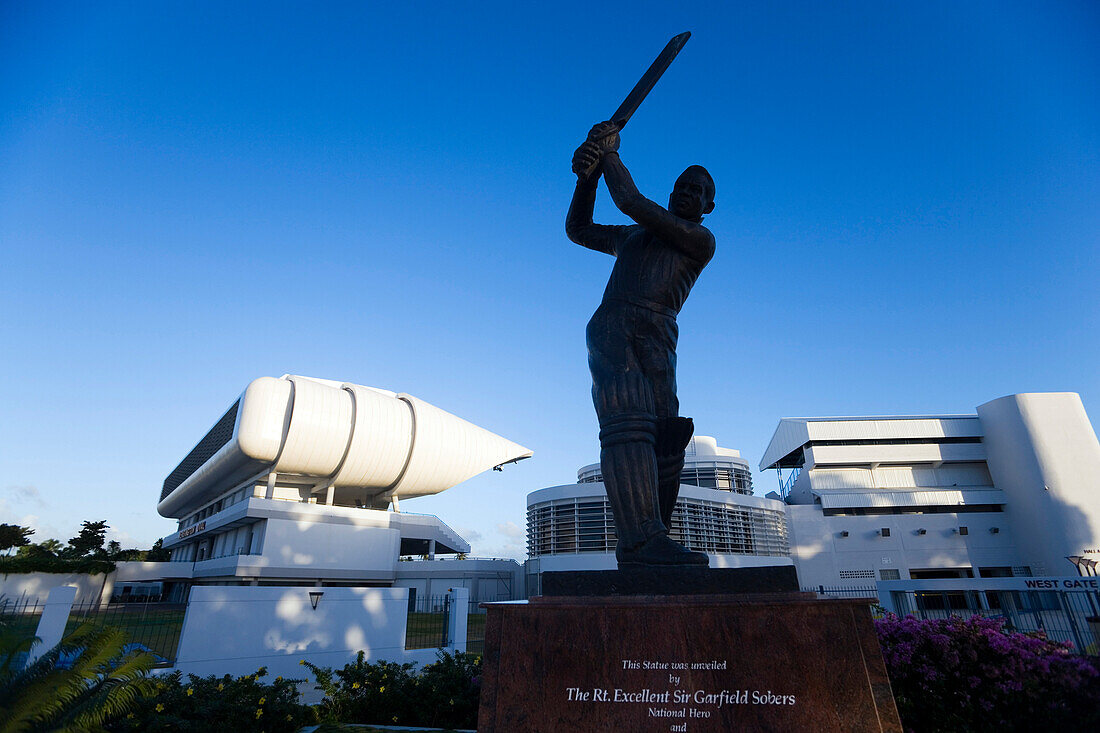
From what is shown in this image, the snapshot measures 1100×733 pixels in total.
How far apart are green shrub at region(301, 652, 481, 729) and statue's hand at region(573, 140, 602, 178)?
17.6ft

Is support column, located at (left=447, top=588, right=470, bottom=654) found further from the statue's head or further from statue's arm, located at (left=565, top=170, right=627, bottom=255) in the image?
the statue's head

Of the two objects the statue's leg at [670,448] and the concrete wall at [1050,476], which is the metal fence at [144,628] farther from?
the concrete wall at [1050,476]

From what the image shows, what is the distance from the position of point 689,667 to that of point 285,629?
893 cm

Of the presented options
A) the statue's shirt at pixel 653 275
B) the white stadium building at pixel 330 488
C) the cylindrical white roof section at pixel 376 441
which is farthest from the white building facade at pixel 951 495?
the statue's shirt at pixel 653 275

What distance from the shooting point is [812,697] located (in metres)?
2.42

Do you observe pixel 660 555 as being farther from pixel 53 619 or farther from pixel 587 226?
pixel 53 619

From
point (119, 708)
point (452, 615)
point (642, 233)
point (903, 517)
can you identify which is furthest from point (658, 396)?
point (903, 517)

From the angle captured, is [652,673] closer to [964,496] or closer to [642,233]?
[642,233]

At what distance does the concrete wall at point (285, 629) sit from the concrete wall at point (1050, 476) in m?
37.3

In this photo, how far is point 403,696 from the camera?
6.58 meters

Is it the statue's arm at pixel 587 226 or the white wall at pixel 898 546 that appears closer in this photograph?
the statue's arm at pixel 587 226

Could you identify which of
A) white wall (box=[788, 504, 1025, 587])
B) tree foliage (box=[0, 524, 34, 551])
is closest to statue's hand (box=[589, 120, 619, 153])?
white wall (box=[788, 504, 1025, 587])

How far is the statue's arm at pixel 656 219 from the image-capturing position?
148 inches

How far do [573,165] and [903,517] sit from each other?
1516 inches
